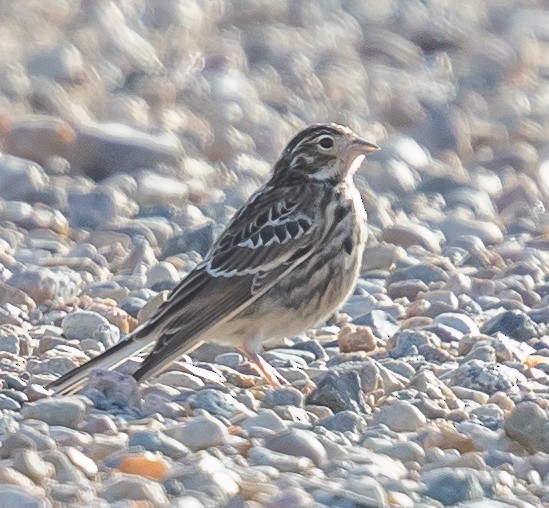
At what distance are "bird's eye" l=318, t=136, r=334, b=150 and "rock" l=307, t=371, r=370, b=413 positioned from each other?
1864mm

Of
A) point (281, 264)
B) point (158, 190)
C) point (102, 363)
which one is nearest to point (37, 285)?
point (281, 264)

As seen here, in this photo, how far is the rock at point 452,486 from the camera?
790 cm

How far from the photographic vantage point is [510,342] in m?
10.6

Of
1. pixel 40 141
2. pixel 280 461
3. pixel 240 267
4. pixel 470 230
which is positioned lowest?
pixel 280 461

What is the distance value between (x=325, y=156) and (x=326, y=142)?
86 mm

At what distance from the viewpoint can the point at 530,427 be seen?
343 inches

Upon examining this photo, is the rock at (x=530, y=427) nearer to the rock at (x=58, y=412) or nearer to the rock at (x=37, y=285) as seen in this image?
the rock at (x=58, y=412)

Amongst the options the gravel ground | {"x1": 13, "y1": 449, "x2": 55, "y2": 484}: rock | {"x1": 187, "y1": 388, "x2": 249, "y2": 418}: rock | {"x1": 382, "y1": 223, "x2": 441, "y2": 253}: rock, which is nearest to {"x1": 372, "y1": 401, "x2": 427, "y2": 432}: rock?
the gravel ground

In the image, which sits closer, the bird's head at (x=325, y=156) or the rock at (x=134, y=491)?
the rock at (x=134, y=491)

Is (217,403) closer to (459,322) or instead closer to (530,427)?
(530,427)

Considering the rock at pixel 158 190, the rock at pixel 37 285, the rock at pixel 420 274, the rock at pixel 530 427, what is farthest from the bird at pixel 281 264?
the rock at pixel 158 190

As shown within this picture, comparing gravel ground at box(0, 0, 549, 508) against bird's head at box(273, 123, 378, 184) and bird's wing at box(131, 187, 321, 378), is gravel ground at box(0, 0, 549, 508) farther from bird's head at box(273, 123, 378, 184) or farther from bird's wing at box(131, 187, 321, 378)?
bird's head at box(273, 123, 378, 184)

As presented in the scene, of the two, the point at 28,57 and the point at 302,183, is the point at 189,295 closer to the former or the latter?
the point at 302,183

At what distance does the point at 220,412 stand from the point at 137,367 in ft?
3.16
